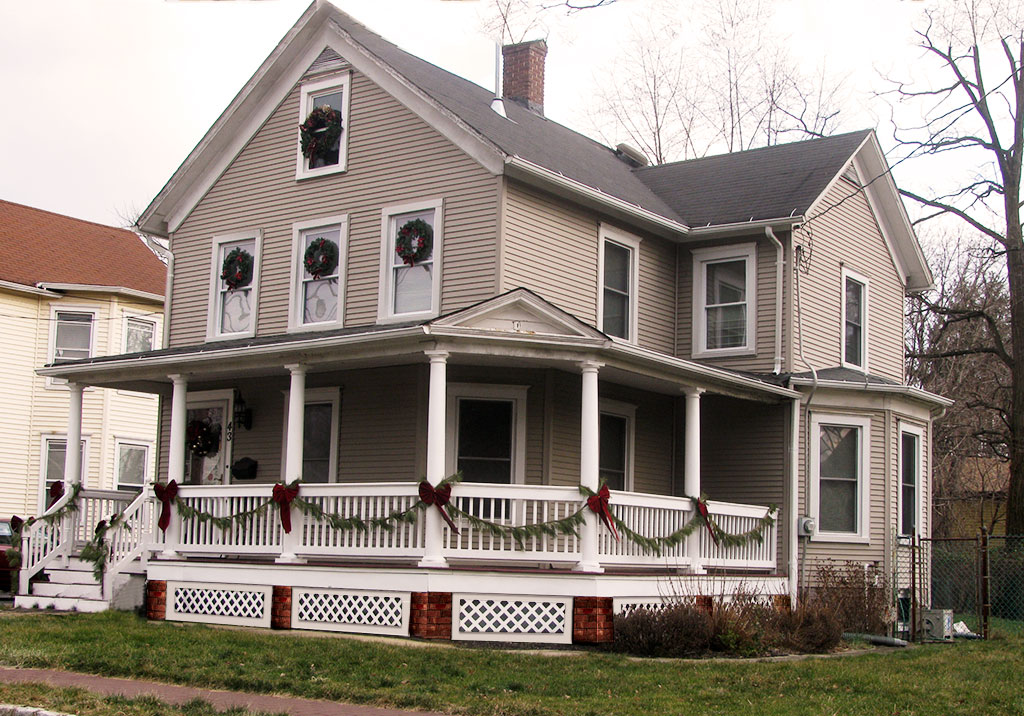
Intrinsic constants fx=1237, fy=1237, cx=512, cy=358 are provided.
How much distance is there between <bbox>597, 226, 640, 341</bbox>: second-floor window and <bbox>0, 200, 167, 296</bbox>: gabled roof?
1592 cm

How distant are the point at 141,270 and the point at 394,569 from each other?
20.8 meters

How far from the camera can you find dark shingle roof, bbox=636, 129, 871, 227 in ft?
64.1

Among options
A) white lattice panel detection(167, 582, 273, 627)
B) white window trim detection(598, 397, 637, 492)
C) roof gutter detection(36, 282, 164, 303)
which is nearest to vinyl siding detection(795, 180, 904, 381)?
white window trim detection(598, 397, 637, 492)

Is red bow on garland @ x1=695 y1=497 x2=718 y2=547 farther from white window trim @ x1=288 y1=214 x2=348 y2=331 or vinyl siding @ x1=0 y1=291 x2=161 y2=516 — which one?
vinyl siding @ x1=0 y1=291 x2=161 y2=516

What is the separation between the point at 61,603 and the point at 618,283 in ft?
30.2

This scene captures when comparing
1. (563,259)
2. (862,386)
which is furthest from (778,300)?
(563,259)

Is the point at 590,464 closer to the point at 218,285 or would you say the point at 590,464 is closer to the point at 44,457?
the point at 218,285

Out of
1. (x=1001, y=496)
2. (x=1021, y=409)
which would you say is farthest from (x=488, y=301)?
(x=1001, y=496)

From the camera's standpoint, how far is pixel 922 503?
20.6 meters

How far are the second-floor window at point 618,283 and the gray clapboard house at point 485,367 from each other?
46mm

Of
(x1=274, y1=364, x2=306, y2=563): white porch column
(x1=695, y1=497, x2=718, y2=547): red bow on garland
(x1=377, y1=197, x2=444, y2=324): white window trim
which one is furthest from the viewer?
(x1=377, y1=197, x2=444, y2=324): white window trim

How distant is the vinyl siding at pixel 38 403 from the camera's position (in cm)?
2930

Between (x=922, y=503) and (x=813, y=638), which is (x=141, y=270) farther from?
(x=813, y=638)

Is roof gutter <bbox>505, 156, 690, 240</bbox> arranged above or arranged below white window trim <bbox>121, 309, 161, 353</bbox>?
above
